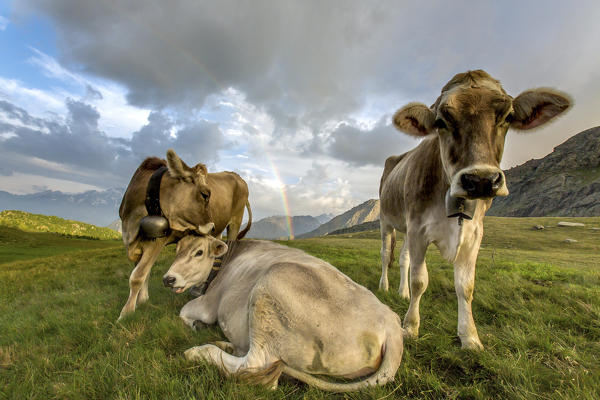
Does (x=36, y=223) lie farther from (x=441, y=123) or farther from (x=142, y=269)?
(x=441, y=123)

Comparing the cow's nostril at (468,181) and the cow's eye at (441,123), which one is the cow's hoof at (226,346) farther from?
the cow's eye at (441,123)

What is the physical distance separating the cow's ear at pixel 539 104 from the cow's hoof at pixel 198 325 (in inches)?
193

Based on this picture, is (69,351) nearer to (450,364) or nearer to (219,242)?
(219,242)

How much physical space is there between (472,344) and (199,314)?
3645 millimetres

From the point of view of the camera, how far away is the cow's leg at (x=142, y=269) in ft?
16.0

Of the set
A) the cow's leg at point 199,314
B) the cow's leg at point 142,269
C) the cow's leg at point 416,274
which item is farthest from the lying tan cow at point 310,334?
the cow's leg at point 142,269

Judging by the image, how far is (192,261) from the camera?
4.84m

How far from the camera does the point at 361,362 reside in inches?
97.0

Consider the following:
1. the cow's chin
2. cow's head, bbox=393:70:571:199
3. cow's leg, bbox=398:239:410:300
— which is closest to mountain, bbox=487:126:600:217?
cow's leg, bbox=398:239:410:300

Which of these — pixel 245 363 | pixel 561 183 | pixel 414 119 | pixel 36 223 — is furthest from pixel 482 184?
pixel 561 183

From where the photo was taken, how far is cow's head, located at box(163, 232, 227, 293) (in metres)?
4.58

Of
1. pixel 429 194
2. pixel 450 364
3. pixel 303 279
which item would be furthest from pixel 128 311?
pixel 429 194

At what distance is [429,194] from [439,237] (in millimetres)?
601

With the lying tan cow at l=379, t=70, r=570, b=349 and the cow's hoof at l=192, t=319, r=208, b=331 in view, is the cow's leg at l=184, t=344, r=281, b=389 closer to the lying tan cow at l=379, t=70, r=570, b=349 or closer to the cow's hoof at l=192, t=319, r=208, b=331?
the cow's hoof at l=192, t=319, r=208, b=331
